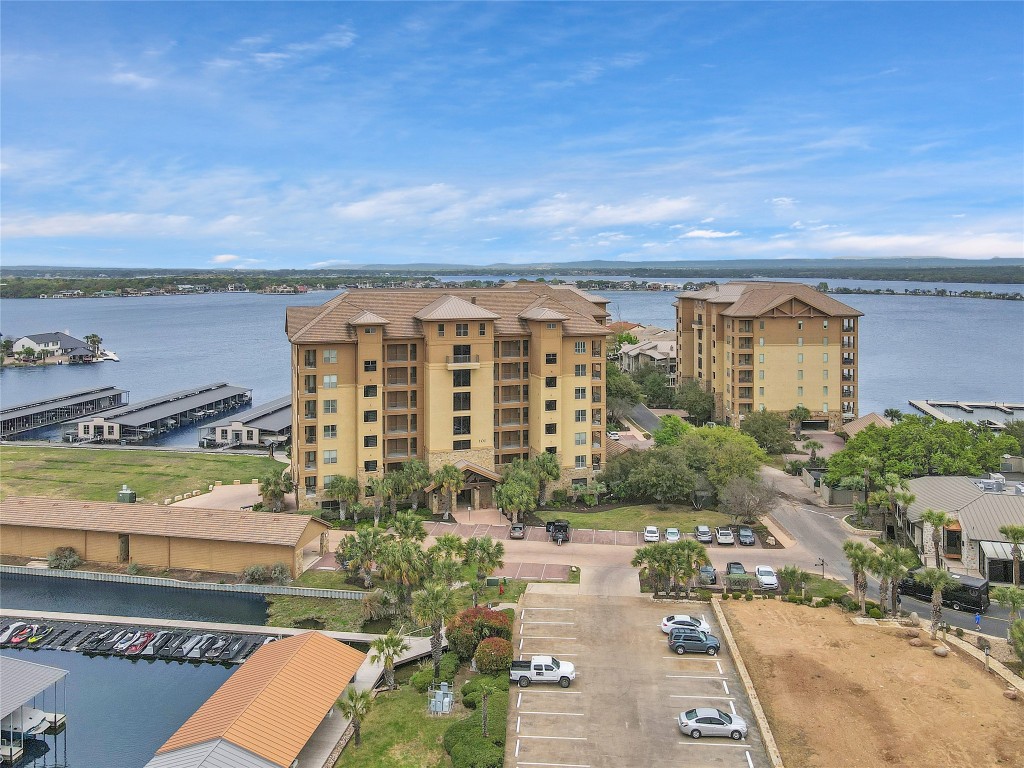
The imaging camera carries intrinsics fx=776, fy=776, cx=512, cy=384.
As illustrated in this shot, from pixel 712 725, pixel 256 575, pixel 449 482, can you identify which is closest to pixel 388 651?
pixel 712 725

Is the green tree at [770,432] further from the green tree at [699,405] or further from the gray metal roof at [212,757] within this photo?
the gray metal roof at [212,757]

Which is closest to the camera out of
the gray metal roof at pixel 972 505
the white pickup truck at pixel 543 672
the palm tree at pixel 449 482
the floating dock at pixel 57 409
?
the white pickup truck at pixel 543 672

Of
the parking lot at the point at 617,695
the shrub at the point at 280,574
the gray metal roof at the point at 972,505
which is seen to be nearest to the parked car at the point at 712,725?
the parking lot at the point at 617,695

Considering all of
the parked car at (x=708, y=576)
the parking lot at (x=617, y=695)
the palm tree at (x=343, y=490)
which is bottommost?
the parking lot at (x=617, y=695)

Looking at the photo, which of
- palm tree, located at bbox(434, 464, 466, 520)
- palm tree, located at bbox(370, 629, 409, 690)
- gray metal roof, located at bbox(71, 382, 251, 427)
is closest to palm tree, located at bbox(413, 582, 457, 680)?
palm tree, located at bbox(370, 629, 409, 690)

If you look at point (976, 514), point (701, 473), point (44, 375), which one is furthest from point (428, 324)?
point (44, 375)

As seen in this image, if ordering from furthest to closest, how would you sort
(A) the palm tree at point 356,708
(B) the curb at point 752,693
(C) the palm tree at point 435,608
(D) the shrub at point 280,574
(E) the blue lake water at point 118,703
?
(D) the shrub at point 280,574
(C) the palm tree at point 435,608
(E) the blue lake water at point 118,703
(A) the palm tree at point 356,708
(B) the curb at point 752,693

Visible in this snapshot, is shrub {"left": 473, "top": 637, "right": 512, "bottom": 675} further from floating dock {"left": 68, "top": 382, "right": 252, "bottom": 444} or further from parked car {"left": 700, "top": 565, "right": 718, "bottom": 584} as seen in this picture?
floating dock {"left": 68, "top": 382, "right": 252, "bottom": 444}

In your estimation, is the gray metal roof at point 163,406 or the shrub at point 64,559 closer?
the shrub at point 64,559

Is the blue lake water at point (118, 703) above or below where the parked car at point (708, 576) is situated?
below

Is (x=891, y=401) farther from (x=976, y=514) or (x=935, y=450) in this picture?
(x=976, y=514)
